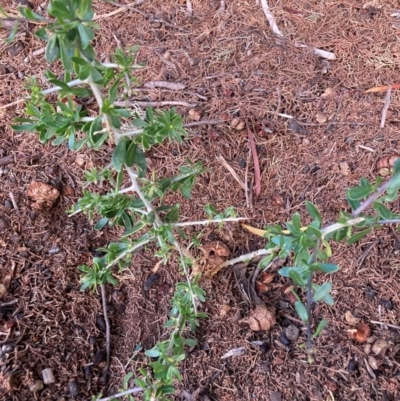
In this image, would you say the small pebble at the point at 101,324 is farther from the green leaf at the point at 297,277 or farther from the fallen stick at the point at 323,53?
the fallen stick at the point at 323,53

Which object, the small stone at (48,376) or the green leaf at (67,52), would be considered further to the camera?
the small stone at (48,376)

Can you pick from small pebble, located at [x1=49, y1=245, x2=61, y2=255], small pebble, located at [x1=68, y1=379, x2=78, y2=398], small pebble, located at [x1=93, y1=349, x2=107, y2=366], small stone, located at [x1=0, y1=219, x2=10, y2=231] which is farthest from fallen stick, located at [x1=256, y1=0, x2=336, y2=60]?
small pebble, located at [x1=68, y1=379, x2=78, y2=398]

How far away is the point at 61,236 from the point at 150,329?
665 millimetres

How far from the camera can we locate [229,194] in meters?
2.34

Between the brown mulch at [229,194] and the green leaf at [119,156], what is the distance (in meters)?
0.89

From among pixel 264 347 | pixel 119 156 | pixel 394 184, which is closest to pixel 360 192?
pixel 394 184

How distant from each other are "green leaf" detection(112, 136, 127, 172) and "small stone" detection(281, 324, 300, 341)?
1.15 meters

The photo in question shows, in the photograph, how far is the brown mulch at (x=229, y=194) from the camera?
6.59 feet

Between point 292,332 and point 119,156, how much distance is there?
46.8 inches

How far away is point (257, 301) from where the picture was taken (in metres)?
2.11

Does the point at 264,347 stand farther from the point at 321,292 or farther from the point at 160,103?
the point at 160,103

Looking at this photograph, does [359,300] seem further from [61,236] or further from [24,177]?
[24,177]

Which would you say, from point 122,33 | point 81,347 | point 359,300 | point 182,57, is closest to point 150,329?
point 81,347

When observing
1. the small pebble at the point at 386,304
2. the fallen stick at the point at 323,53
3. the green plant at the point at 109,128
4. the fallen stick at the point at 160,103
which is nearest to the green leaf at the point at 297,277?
the green plant at the point at 109,128
